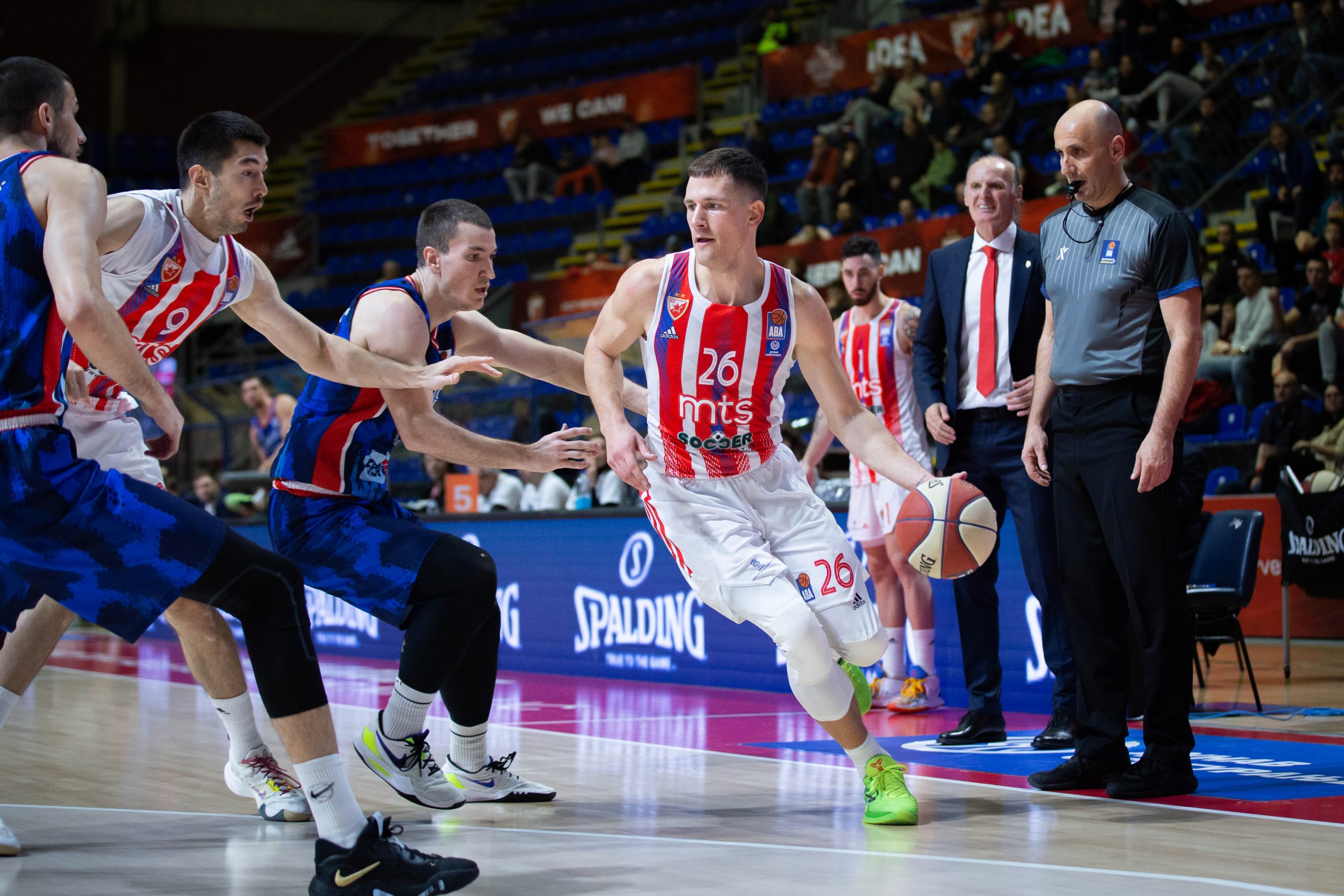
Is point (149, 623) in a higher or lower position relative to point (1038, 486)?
lower

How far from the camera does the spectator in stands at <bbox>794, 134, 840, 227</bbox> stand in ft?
49.3

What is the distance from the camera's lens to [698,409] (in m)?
4.10

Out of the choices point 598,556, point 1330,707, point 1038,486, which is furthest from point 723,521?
point 598,556

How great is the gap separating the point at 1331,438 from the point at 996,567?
4798mm

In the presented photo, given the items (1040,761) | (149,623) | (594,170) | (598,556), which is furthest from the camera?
(594,170)

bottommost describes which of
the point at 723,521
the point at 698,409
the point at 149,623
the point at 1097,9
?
the point at 149,623

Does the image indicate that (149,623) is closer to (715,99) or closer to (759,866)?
(759,866)

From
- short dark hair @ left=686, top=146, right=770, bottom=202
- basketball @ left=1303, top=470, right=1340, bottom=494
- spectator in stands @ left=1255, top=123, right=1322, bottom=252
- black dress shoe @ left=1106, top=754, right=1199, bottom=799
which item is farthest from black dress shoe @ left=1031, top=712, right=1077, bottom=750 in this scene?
spectator in stands @ left=1255, top=123, right=1322, bottom=252

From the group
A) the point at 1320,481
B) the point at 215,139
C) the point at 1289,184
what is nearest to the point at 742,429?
the point at 215,139

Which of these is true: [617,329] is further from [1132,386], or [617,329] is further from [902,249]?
[902,249]

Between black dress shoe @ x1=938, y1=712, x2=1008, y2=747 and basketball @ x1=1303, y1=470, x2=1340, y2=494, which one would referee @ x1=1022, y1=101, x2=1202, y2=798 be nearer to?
black dress shoe @ x1=938, y1=712, x2=1008, y2=747

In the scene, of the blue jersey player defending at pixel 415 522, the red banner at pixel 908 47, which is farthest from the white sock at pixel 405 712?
the red banner at pixel 908 47

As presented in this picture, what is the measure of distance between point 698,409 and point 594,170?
16287 millimetres

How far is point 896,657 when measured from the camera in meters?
6.82
